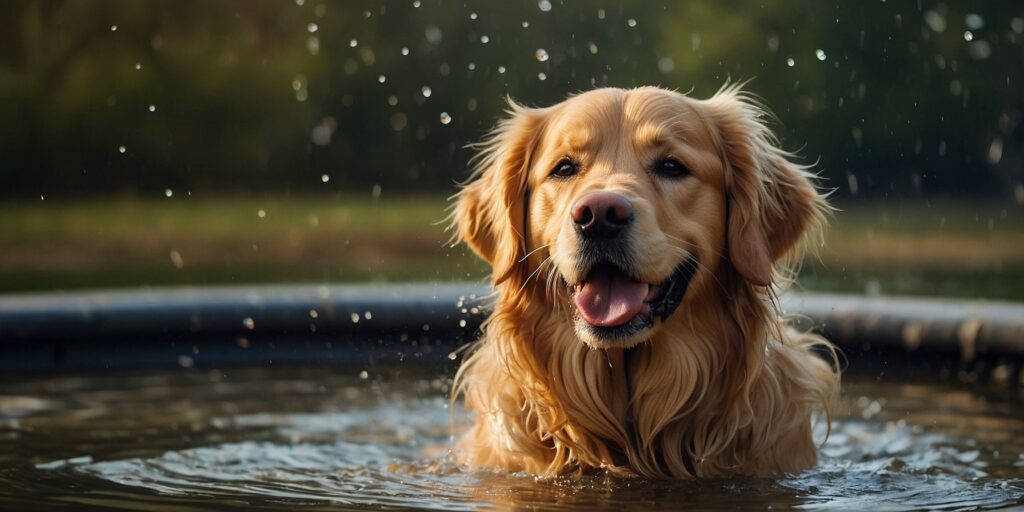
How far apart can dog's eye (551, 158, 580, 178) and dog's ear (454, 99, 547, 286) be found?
→ 0.24m

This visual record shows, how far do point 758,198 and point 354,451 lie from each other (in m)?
2.25

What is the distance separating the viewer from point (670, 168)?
4.77 m

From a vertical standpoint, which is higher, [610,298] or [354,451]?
[610,298]

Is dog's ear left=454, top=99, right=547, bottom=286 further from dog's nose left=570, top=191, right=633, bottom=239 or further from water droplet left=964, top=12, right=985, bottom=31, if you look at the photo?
water droplet left=964, top=12, right=985, bottom=31

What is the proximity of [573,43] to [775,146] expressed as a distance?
24056mm

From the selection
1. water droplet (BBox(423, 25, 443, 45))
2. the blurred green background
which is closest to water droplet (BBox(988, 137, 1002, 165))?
the blurred green background

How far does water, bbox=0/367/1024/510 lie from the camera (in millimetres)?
4562

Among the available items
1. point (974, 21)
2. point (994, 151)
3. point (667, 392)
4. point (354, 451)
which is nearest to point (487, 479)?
point (667, 392)

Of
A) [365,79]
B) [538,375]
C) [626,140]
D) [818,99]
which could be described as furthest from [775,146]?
[365,79]

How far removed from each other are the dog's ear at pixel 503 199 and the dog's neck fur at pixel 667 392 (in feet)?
0.47

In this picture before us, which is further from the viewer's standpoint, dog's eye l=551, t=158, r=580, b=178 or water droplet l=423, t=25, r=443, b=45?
water droplet l=423, t=25, r=443, b=45

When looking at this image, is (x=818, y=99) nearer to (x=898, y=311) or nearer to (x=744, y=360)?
(x=898, y=311)

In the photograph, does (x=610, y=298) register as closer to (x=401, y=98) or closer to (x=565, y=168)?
→ (x=565, y=168)

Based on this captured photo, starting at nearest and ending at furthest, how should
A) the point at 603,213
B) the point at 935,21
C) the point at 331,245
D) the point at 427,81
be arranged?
the point at 603,213
the point at 331,245
the point at 935,21
the point at 427,81
